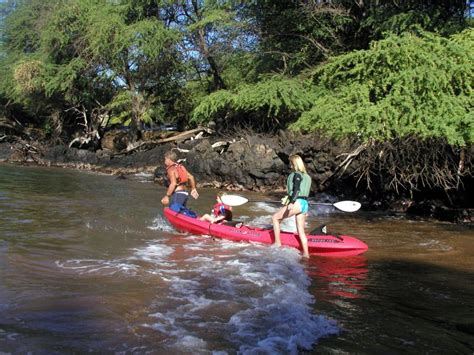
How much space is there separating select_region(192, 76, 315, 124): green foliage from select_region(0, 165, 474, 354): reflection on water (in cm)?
821

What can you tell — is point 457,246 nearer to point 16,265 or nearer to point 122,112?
point 16,265

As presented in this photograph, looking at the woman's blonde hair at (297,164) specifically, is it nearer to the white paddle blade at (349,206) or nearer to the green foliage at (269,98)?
the white paddle blade at (349,206)

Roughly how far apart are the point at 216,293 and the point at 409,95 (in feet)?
22.8

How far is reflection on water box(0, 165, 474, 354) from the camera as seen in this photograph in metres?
4.18

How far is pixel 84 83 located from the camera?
2817 centimetres

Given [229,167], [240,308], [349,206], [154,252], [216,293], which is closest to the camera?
[240,308]

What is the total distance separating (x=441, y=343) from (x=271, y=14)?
1859cm

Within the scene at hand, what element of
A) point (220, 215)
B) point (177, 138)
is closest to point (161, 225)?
point (220, 215)

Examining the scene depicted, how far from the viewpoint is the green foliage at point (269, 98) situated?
17375 mm

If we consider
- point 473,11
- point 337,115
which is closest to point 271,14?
point 473,11

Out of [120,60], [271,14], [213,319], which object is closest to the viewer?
[213,319]

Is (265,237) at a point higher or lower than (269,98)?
lower

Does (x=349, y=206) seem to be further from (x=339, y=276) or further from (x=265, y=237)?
(x=339, y=276)

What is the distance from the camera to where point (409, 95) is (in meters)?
10.4
